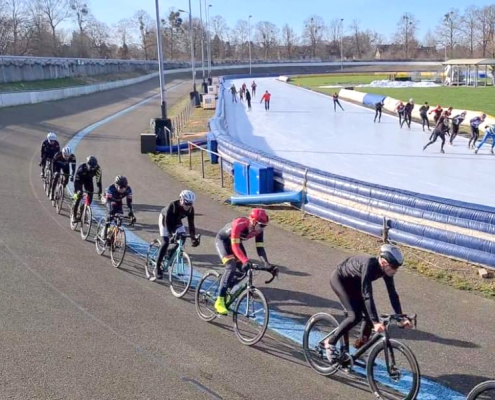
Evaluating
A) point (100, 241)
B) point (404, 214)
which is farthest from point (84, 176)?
point (404, 214)

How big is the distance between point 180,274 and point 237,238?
1.73 m

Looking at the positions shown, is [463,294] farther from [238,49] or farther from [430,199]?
[238,49]

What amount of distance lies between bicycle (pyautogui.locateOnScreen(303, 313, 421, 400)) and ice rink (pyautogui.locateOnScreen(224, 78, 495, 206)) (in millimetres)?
8872

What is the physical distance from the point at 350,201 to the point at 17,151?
50.7 feet

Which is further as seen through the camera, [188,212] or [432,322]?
[188,212]

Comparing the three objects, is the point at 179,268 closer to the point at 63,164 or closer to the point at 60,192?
the point at 60,192

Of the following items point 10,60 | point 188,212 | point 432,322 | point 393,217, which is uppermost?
point 10,60

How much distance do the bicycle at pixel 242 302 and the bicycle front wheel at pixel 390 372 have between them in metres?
1.41

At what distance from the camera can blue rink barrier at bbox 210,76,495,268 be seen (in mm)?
8547

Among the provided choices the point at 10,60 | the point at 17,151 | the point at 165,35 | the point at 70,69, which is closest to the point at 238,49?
the point at 165,35

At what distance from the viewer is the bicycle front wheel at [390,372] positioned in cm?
517

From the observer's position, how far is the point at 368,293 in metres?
5.19

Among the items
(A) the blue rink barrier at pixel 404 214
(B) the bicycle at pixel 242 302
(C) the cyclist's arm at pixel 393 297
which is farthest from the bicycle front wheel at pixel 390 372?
(A) the blue rink barrier at pixel 404 214

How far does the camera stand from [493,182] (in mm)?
15703
